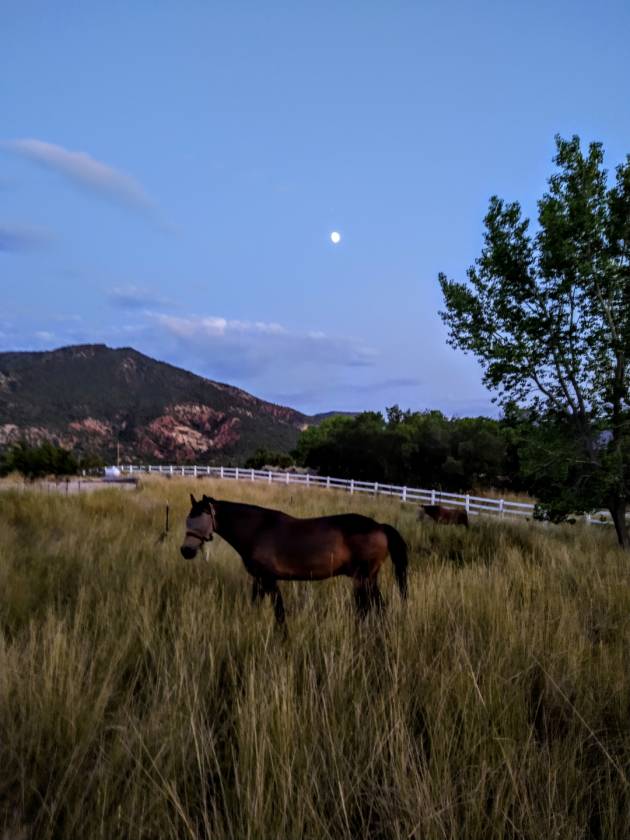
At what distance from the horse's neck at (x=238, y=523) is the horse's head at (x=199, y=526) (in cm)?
8

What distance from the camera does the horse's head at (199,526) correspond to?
4.09 metres

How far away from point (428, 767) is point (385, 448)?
90.2ft

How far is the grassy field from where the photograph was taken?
5.95 ft

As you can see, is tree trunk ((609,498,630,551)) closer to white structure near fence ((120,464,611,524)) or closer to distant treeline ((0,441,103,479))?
white structure near fence ((120,464,611,524))

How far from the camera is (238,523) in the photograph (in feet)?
14.1

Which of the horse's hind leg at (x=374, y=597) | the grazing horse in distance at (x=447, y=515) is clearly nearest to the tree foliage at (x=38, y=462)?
the grazing horse in distance at (x=447, y=515)

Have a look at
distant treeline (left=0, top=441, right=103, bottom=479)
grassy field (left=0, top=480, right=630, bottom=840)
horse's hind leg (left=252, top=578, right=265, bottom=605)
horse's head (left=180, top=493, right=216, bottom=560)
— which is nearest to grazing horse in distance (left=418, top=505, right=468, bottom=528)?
grassy field (left=0, top=480, right=630, bottom=840)

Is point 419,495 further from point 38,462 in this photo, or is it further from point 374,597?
point 38,462

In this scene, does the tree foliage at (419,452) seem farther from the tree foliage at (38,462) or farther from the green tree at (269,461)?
the tree foliage at (38,462)

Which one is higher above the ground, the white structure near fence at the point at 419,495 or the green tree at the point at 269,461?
the green tree at the point at 269,461

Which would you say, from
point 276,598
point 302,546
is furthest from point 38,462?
point 302,546

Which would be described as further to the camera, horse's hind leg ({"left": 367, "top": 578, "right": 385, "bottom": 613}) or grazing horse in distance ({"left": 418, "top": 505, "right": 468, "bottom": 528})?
grazing horse in distance ({"left": 418, "top": 505, "right": 468, "bottom": 528})

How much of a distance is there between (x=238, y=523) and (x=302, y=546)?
0.67m

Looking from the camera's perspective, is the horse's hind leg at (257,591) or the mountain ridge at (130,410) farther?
the mountain ridge at (130,410)
